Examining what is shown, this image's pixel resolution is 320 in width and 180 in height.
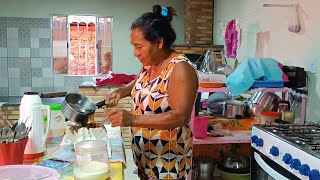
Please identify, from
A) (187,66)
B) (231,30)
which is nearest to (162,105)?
(187,66)

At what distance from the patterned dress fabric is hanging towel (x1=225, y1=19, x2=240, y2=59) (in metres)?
2.94

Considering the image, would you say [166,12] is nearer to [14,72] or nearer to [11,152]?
[11,152]

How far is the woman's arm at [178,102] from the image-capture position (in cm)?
142

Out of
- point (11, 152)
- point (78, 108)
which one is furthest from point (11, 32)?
point (11, 152)

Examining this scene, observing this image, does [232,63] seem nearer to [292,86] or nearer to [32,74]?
[292,86]

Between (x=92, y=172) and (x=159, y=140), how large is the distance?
1.77 feet

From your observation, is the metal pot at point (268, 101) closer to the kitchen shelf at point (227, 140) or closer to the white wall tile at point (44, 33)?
the kitchen shelf at point (227, 140)

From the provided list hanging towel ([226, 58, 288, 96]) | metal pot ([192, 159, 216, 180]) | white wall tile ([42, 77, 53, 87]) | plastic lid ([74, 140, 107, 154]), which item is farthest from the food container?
white wall tile ([42, 77, 53, 87])

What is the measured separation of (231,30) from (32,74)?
11.5ft

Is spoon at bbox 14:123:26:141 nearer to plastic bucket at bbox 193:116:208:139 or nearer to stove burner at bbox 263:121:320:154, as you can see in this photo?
stove burner at bbox 263:121:320:154

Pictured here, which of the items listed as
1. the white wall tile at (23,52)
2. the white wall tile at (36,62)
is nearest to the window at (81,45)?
the white wall tile at (36,62)

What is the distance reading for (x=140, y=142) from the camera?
168 centimetres

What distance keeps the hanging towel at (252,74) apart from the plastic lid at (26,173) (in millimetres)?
1731

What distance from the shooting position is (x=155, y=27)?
1.60 meters
